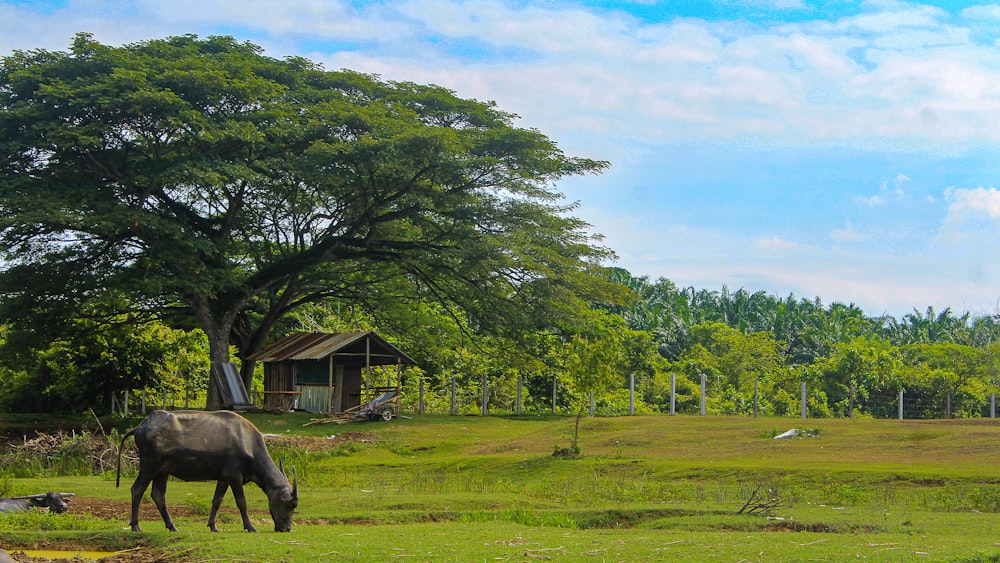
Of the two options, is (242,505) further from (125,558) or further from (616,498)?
(616,498)

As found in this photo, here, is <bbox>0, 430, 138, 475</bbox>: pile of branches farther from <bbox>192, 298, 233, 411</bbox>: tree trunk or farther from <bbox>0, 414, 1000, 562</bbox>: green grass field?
<bbox>192, 298, 233, 411</bbox>: tree trunk

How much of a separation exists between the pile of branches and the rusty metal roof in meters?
11.9

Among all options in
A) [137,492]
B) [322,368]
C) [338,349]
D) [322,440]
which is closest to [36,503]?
[137,492]

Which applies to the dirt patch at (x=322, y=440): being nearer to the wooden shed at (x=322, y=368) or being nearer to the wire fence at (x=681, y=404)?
the wooden shed at (x=322, y=368)

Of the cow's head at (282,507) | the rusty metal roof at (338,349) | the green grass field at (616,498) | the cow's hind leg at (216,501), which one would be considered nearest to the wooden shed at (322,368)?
the rusty metal roof at (338,349)

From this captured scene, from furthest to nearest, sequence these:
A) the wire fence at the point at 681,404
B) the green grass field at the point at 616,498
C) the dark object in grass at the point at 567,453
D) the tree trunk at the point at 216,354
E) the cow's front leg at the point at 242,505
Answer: the wire fence at the point at 681,404 < the tree trunk at the point at 216,354 < the dark object in grass at the point at 567,453 < the cow's front leg at the point at 242,505 < the green grass field at the point at 616,498

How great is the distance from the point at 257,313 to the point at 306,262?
296 inches

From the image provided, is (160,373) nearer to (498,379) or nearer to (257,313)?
(257,313)

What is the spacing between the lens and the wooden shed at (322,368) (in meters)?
36.0

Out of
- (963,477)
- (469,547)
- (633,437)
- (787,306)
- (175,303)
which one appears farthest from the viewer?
(787,306)

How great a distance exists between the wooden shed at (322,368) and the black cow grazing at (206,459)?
22595 mm

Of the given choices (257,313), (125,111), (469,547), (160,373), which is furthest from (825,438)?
(160,373)

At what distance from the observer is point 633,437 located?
27.4 metres

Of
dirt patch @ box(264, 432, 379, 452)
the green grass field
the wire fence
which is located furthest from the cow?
the wire fence
